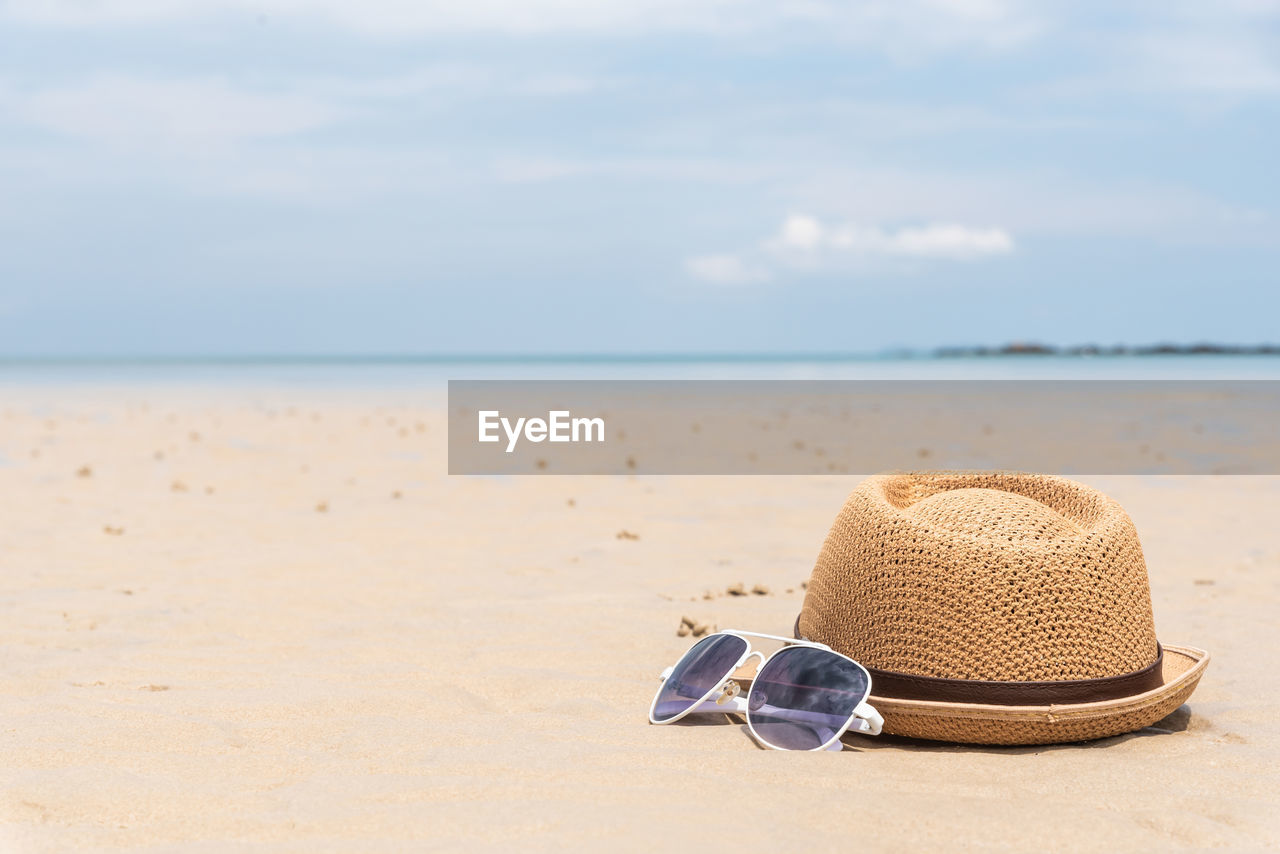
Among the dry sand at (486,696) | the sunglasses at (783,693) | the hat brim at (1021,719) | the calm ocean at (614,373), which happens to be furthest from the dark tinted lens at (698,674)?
the calm ocean at (614,373)

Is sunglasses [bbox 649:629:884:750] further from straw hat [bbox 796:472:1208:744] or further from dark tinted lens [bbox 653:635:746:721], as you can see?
straw hat [bbox 796:472:1208:744]

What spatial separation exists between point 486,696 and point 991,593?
6.29 feet

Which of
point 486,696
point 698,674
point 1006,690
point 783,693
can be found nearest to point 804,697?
point 783,693

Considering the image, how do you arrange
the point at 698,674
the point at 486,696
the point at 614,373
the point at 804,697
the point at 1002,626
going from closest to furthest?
1. the point at 1002,626
2. the point at 804,697
3. the point at 698,674
4. the point at 486,696
5. the point at 614,373

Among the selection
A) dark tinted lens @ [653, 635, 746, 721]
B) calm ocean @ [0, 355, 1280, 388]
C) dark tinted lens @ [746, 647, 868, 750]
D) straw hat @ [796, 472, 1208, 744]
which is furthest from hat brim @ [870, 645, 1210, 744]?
calm ocean @ [0, 355, 1280, 388]

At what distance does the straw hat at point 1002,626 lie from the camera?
3.31 m

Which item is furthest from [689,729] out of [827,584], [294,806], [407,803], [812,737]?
[294,806]

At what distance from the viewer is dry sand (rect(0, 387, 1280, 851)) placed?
2.80m

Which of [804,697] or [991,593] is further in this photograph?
[804,697]

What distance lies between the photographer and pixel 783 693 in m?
3.52

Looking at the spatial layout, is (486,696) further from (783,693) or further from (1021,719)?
(1021,719)

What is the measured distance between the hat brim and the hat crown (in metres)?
0.09

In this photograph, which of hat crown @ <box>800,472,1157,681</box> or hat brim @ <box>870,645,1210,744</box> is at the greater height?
hat crown @ <box>800,472,1157,681</box>

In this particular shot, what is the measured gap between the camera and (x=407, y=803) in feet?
9.61
